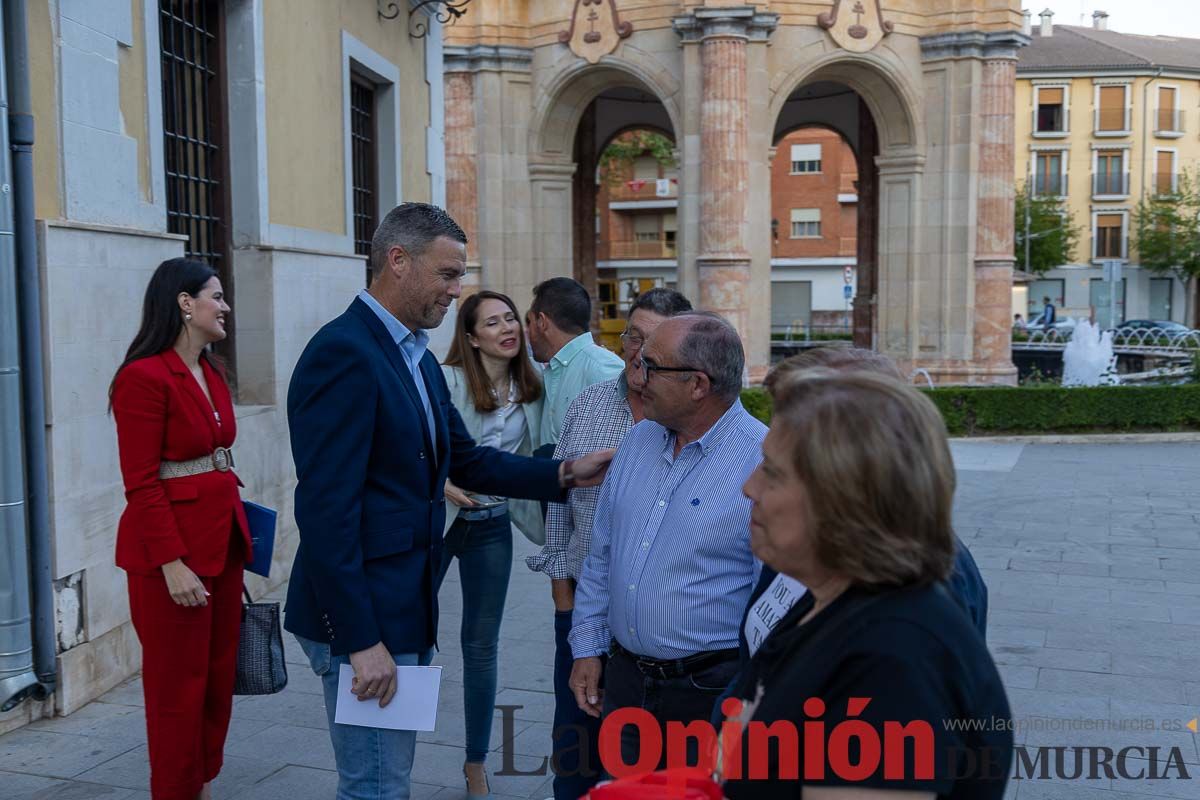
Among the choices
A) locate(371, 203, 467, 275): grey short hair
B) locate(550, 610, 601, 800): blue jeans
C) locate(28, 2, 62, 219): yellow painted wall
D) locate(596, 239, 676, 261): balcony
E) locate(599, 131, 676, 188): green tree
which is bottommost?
locate(550, 610, 601, 800): blue jeans

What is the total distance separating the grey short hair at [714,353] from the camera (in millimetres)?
3172

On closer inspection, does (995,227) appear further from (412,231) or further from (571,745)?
(412,231)

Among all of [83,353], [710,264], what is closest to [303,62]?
[83,353]

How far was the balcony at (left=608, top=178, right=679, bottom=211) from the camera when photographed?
55625 millimetres

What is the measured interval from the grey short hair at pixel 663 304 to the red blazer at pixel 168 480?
1.61 metres

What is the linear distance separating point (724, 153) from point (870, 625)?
716 inches

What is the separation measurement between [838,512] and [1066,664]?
17.4 feet

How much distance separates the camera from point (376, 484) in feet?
10.1

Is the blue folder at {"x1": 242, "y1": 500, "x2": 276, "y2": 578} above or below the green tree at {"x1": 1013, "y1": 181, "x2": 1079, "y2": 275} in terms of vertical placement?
below

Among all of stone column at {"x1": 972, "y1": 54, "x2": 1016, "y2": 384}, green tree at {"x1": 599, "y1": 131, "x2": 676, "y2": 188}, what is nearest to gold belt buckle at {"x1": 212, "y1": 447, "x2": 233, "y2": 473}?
stone column at {"x1": 972, "y1": 54, "x2": 1016, "y2": 384}

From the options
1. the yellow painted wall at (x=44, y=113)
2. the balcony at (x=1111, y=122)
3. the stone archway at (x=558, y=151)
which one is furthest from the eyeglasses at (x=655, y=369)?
the balcony at (x=1111, y=122)

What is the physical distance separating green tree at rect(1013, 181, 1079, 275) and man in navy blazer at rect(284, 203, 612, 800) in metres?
57.0

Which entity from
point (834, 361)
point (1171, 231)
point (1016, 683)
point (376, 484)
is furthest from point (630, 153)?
point (834, 361)

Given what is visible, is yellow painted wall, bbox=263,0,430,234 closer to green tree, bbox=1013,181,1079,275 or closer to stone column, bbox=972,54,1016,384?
stone column, bbox=972,54,1016,384
